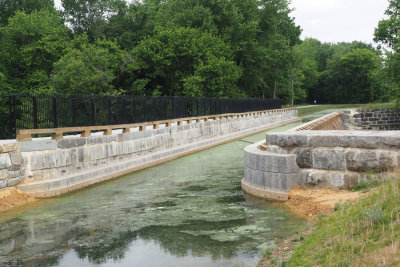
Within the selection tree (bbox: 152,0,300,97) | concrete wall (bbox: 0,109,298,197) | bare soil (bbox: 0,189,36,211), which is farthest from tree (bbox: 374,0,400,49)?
bare soil (bbox: 0,189,36,211)

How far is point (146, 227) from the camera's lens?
8820mm

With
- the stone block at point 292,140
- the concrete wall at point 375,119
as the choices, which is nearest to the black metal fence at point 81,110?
the stone block at point 292,140

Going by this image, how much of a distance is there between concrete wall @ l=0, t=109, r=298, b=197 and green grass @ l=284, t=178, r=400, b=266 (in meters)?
8.25

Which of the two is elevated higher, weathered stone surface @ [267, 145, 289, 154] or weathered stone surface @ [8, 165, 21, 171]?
weathered stone surface @ [267, 145, 289, 154]

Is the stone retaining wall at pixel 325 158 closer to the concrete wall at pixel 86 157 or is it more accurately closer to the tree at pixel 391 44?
the concrete wall at pixel 86 157

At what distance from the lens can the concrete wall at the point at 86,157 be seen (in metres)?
11.9

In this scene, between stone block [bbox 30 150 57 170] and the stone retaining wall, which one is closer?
the stone retaining wall

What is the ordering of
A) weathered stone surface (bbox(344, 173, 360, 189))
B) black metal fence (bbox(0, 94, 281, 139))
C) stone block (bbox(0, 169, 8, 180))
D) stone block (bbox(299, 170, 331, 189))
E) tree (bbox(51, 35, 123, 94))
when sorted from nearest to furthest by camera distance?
weathered stone surface (bbox(344, 173, 360, 189)) → stone block (bbox(299, 170, 331, 189)) → stone block (bbox(0, 169, 8, 180)) → black metal fence (bbox(0, 94, 281, 139)) → tree (bbox(51, 35, 123, 94))

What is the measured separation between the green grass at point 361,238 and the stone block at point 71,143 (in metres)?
8.90

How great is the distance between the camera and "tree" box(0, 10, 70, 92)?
48250mm

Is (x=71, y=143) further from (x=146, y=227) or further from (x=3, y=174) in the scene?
(x=146, y=227)

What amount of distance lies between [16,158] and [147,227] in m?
4.84

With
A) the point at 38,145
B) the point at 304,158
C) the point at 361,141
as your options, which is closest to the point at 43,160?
the point at 38,145

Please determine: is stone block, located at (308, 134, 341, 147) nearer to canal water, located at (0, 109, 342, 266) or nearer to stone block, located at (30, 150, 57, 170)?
canal water, located at (0, 109, 342, 266)
